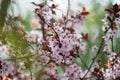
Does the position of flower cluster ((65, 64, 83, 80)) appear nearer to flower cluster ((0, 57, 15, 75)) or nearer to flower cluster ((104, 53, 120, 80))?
flower cluster ((104, 53, 120, 80))

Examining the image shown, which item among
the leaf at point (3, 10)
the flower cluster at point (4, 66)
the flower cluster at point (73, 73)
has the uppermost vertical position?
the leaf at point (3, 10)

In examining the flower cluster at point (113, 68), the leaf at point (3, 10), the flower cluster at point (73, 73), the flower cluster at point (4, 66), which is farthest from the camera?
the flower cluster at point (73, 73)

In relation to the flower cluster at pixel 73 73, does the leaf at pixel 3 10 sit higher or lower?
higher

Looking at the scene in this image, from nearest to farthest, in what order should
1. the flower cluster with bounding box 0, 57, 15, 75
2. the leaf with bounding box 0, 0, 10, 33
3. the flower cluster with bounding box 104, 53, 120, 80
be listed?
the leaf with bounding box 0, 0, 10, 33 < the flower cluster with bounding box 0, 57, 15, 75 < the flower cluster with bounding box 104, 53, 120, 80

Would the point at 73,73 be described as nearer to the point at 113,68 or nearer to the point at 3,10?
the point at 113,68

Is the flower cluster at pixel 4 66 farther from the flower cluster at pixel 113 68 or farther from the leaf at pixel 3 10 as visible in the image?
the leaf at pixel 3 10

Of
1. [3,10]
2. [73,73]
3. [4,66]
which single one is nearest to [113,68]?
[73,73]

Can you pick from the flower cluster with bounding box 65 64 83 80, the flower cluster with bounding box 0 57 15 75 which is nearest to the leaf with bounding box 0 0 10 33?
the flower cluster with bounding box 0 57 15 75

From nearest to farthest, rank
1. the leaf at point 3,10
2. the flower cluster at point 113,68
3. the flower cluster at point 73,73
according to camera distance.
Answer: the leaf at point 3,10
the flower cluster at point 113,68
the flower cluster at point 73,73

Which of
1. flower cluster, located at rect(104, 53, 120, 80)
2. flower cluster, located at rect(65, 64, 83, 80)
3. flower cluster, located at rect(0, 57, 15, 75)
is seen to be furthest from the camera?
flower cluster, located at rect(65, 64, 83, 80)

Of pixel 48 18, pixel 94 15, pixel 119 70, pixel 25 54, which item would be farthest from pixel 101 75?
pixel 94 15

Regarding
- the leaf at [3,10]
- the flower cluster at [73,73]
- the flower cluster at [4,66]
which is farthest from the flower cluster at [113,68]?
the leaf at [3,10]
